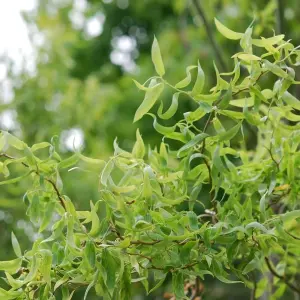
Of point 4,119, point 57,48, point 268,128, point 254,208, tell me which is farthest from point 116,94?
point 254,208

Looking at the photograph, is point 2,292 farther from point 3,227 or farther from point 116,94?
point 116,94

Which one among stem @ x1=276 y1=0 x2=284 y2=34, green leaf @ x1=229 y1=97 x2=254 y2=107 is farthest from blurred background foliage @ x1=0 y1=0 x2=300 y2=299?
green leaf @ x1=229 y1=97 x2=254 y2=107

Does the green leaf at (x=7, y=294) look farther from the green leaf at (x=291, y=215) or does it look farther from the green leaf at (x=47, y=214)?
the green leaf at (x=291, y=215)

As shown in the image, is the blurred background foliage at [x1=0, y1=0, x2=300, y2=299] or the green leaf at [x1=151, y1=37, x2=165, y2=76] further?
the blurred background foliage at [x1=0, y1=0, x2=300, y2=299]

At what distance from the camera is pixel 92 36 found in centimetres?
552

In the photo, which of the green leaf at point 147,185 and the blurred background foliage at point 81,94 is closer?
the green leaf at point 147,185

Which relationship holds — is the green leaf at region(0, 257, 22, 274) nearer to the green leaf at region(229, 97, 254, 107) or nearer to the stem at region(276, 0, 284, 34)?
the green leaf at region(229, 97, 254, 107)

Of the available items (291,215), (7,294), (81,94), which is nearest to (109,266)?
(7,294)

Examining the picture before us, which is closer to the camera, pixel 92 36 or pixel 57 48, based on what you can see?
pixel 57 48

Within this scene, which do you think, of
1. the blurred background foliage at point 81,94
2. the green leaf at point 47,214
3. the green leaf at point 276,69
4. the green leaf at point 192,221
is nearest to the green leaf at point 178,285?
the green leaf at point 192,221

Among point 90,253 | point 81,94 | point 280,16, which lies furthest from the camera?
point 81,94

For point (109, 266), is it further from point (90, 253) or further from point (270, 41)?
point (270, 41)

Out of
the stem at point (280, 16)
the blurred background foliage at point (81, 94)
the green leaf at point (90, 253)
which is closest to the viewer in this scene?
the green leaf at point (90, 253)

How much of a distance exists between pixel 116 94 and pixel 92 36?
1560 millimetres
